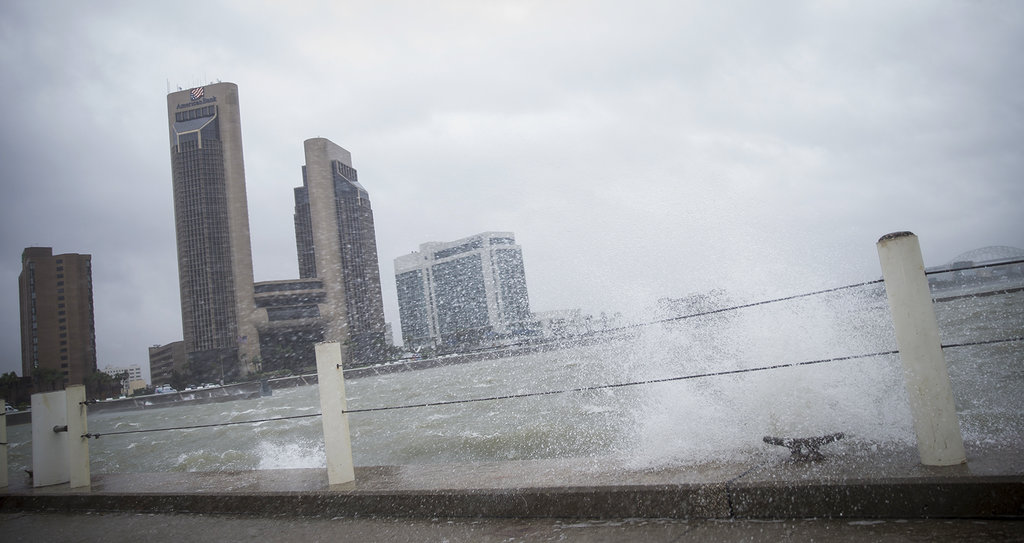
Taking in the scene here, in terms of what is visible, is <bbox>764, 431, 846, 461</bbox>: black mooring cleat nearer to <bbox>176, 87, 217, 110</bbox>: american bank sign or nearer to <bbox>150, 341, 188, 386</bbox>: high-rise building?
<bbox>150, 341, 188, 386</bbox>: high-rise building

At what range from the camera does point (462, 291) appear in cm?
5225

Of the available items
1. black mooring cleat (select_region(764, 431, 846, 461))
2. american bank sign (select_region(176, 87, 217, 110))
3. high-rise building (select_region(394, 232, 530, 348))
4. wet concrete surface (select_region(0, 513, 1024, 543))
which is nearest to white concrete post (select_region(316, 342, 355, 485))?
wet concrete surface (select_region(0, 513, 1024, 543))

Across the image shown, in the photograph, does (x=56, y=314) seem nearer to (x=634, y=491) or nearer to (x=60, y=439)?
(x=60, y=439)

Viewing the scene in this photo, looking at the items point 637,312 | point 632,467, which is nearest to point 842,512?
point 632,467

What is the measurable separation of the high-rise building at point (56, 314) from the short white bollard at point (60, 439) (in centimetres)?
10943

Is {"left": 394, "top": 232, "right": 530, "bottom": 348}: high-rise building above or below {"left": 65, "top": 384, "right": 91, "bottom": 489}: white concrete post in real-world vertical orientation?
above

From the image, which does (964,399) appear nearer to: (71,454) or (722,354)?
(722,354)

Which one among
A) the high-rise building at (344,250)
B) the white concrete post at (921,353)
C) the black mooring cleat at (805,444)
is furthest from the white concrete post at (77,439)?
the high-rise building at (344,250)

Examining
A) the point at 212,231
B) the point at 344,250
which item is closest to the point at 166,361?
the point at 212,231

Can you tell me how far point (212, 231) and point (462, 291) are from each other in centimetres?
9015

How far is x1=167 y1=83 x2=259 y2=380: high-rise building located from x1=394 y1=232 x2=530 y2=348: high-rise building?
5038 cm

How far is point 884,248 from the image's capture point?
2.35 m

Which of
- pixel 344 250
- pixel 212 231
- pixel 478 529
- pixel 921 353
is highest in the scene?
pixel 212 231

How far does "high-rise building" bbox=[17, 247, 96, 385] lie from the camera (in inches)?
3674
